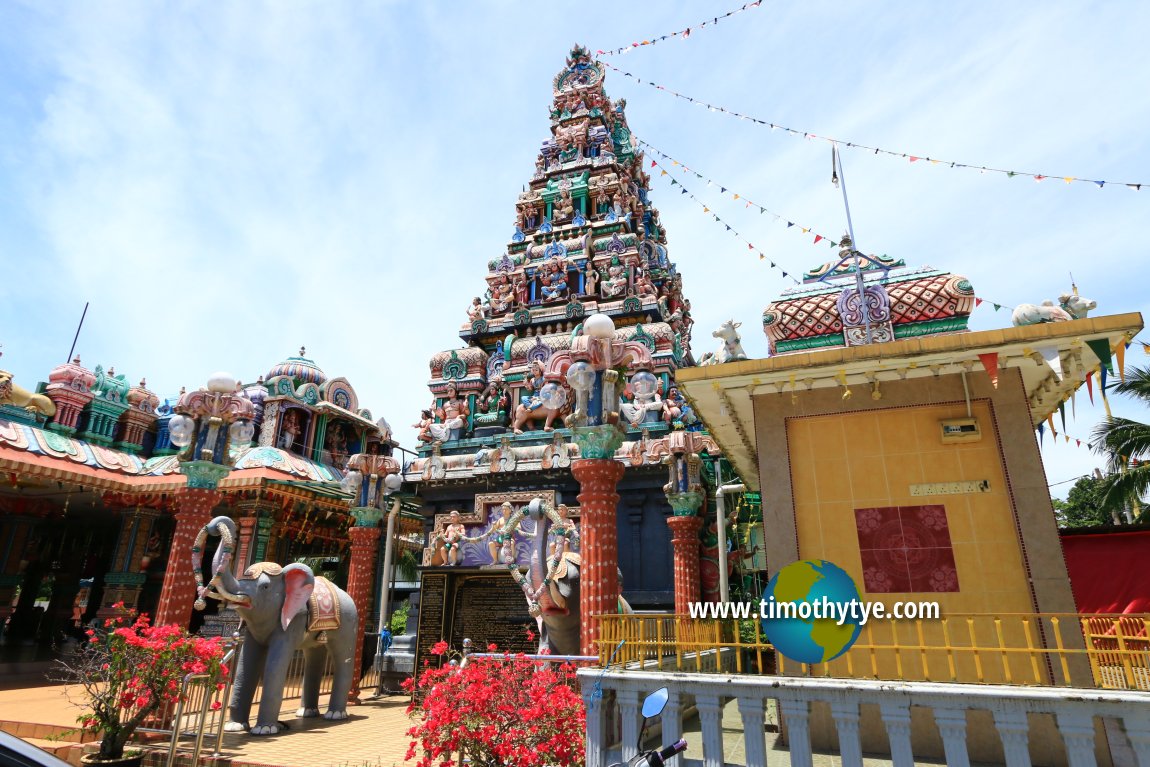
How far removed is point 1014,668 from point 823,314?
546 centimetres

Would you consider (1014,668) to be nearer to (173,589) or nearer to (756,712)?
(756,712)

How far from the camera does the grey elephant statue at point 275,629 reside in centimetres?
1152

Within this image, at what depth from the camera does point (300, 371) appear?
28.2 metres

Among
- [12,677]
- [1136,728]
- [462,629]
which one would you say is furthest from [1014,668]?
[12,677]

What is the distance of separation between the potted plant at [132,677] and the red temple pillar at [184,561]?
2.86 m

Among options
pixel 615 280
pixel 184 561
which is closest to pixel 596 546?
pixel 184 561

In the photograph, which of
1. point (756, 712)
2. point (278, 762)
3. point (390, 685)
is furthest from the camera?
point (390, 685)

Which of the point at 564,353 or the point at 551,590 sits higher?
the point at 564,353

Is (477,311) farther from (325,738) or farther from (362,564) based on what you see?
(325,738)

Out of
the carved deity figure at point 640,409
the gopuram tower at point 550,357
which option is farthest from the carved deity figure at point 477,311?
the carved deity figure at point 640,409

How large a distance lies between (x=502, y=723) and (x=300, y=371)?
24857mm

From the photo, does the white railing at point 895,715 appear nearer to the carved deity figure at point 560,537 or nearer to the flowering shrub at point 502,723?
the flowering shrub at point 502,723

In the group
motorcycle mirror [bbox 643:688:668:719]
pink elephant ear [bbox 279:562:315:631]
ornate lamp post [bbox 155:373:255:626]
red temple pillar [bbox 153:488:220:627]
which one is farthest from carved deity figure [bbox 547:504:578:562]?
ornate lamp post [bbox 155:373:255:626]

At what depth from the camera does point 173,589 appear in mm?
12805
